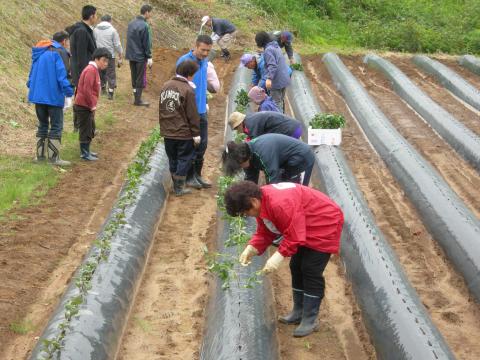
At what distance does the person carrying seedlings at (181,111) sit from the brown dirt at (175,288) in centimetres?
71

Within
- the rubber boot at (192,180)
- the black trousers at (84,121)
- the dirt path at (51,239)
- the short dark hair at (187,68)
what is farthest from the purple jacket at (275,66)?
the black trousers at (84,121)

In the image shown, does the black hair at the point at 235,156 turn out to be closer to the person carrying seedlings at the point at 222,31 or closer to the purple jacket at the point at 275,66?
the purple jacket at the point at 275,66

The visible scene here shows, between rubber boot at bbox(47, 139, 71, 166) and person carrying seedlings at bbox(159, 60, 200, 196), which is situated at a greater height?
person carrying seedlings at bbox(159, 60, 200, 196)

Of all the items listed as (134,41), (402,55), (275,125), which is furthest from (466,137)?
(402,55)

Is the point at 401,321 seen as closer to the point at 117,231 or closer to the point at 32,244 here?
the point at 117,231

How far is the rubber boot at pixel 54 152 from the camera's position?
8930 millimetres

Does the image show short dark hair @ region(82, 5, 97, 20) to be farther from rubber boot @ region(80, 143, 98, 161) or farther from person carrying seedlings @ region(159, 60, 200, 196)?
person carrying seedlings @ region(159, 60, 200, 196)

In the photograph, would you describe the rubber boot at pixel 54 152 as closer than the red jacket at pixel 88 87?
No

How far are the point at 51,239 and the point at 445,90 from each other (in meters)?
11.5

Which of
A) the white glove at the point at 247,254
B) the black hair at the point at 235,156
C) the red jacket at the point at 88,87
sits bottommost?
the red jacket at the point at 88,87

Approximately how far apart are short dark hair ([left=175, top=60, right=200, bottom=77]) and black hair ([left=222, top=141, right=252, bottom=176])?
2038 mm

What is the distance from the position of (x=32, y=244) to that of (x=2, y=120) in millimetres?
3952

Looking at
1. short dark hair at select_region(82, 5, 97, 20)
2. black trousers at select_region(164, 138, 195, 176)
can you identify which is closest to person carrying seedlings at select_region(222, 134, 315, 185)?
black trousers at select_region(164, 138, 195, 176)

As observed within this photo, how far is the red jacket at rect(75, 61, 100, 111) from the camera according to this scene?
8.83 metres
